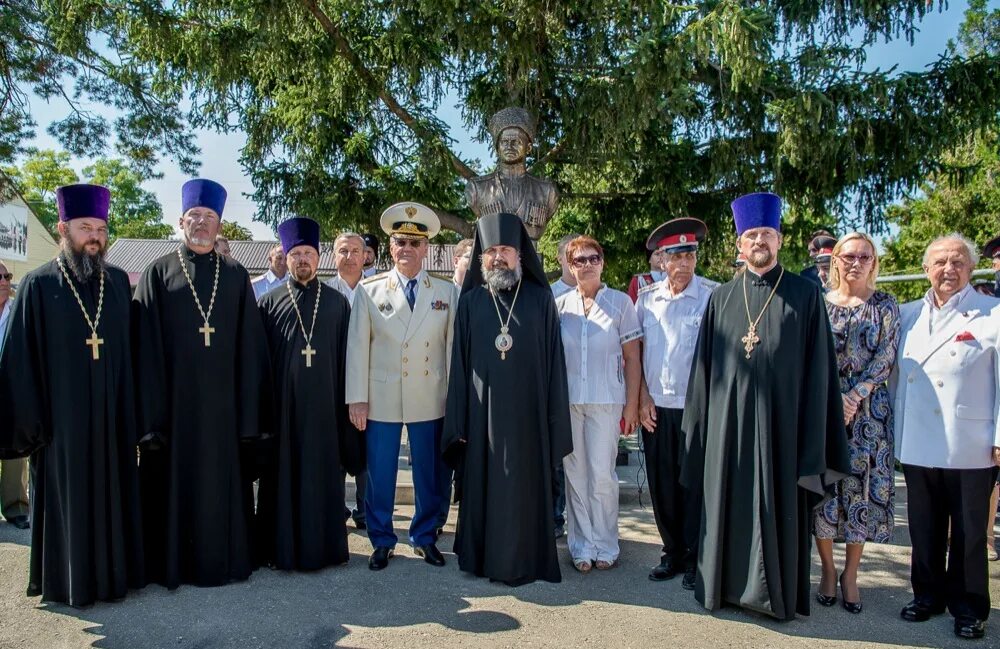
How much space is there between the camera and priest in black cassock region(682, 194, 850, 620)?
3764 mm

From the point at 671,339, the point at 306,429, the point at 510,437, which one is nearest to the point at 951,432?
the point at 671,339

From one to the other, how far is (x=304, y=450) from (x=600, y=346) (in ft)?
6.85

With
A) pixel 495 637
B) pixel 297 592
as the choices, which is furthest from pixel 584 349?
pixel 297 592

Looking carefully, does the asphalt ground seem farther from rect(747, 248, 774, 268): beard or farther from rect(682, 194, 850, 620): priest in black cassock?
rect(747, 248, 774, 268): beard

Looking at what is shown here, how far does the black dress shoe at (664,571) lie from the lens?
450 cm

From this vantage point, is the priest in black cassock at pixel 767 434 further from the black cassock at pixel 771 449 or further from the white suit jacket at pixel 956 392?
the white suit jacket at pixel 956 392

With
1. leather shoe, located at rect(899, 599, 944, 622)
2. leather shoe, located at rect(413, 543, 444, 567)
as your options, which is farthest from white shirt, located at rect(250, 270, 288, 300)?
leather shoe, located at rect(899, 599, 944, 622)

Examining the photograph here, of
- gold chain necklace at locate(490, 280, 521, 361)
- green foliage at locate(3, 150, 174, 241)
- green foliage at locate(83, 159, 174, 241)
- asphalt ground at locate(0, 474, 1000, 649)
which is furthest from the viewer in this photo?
green foliage at locate(83, 159, 174, 241)

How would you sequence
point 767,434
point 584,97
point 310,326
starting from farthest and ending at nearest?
point 584,97 → point 310,326 → point 767,434

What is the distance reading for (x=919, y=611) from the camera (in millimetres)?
3879

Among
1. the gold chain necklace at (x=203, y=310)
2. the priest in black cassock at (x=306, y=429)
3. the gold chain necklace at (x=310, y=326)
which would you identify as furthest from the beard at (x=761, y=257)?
the gold chain necklace at (x=203, y=310)

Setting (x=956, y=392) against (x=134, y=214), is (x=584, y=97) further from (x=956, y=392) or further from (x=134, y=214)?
(x=134, y=214)

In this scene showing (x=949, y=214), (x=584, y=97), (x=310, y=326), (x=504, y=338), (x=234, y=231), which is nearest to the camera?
(x=504, y=338)

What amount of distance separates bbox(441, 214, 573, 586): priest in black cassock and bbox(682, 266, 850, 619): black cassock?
1.01m
